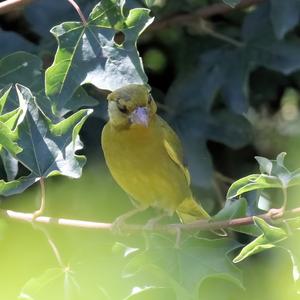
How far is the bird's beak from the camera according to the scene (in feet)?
10.00

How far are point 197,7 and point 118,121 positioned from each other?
699 millimetres

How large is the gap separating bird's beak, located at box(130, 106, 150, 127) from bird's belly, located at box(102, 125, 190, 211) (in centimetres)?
5

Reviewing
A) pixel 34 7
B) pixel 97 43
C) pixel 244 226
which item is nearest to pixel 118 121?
pixel 97 43

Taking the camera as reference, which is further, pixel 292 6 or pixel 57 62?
pixel 292 6

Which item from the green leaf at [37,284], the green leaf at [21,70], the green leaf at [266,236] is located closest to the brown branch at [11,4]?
the green leaf at [21,70]

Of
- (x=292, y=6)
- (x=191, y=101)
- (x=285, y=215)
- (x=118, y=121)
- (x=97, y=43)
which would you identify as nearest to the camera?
(x=285, y=215)

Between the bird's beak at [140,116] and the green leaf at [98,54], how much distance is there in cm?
32

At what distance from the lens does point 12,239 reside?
296 centimetres

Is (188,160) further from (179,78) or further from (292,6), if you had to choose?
(292,6)

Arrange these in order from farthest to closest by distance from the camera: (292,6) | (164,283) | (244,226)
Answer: (292,6) → (164,283) → (244,226)

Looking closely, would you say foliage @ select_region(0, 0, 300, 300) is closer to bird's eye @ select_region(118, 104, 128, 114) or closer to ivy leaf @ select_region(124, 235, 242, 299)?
ivy leaf @ select_region(124, 235, 242, 299)

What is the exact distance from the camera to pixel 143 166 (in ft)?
10.1

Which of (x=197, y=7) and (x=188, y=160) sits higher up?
(x=197, y=7)

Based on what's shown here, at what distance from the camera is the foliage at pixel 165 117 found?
248 cm
